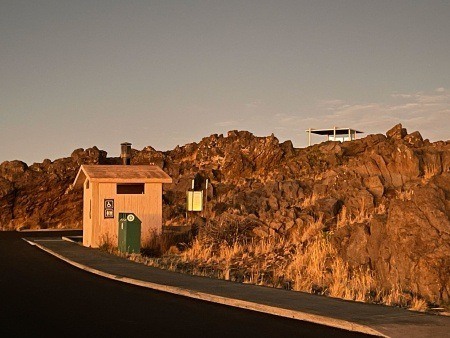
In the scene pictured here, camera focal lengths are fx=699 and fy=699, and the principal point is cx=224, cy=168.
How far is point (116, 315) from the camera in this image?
41.3 feet

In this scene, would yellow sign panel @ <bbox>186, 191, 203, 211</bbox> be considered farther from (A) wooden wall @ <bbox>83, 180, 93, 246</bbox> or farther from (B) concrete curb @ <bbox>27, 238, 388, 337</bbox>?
(B) concrete curb @ <bbox>27, 238, 388, 337</bbox>

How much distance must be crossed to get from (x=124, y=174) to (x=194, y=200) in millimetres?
10769

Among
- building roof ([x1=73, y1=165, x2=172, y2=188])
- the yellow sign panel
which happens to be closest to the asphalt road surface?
building roof ([x1=73, y1=165, x2=172, y2=188])

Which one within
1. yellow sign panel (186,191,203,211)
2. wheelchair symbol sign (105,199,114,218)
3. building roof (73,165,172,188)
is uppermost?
building roof (73,165,172,188)

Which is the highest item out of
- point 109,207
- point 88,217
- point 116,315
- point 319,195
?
point 319,195

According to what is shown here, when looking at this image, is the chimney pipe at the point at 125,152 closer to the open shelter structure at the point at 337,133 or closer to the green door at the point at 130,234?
the green door at the point at 130,234

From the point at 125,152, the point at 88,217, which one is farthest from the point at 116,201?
the point at 125,152

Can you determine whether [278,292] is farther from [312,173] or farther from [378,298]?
[312,173]

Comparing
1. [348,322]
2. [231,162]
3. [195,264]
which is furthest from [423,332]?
[231,162]

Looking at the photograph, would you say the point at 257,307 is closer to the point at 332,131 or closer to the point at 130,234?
the point at 130,234

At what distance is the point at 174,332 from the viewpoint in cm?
1097

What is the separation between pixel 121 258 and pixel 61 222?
3427 centimetres

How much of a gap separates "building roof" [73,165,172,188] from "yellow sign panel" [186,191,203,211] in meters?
9.08

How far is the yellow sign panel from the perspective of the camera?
3953 cm
